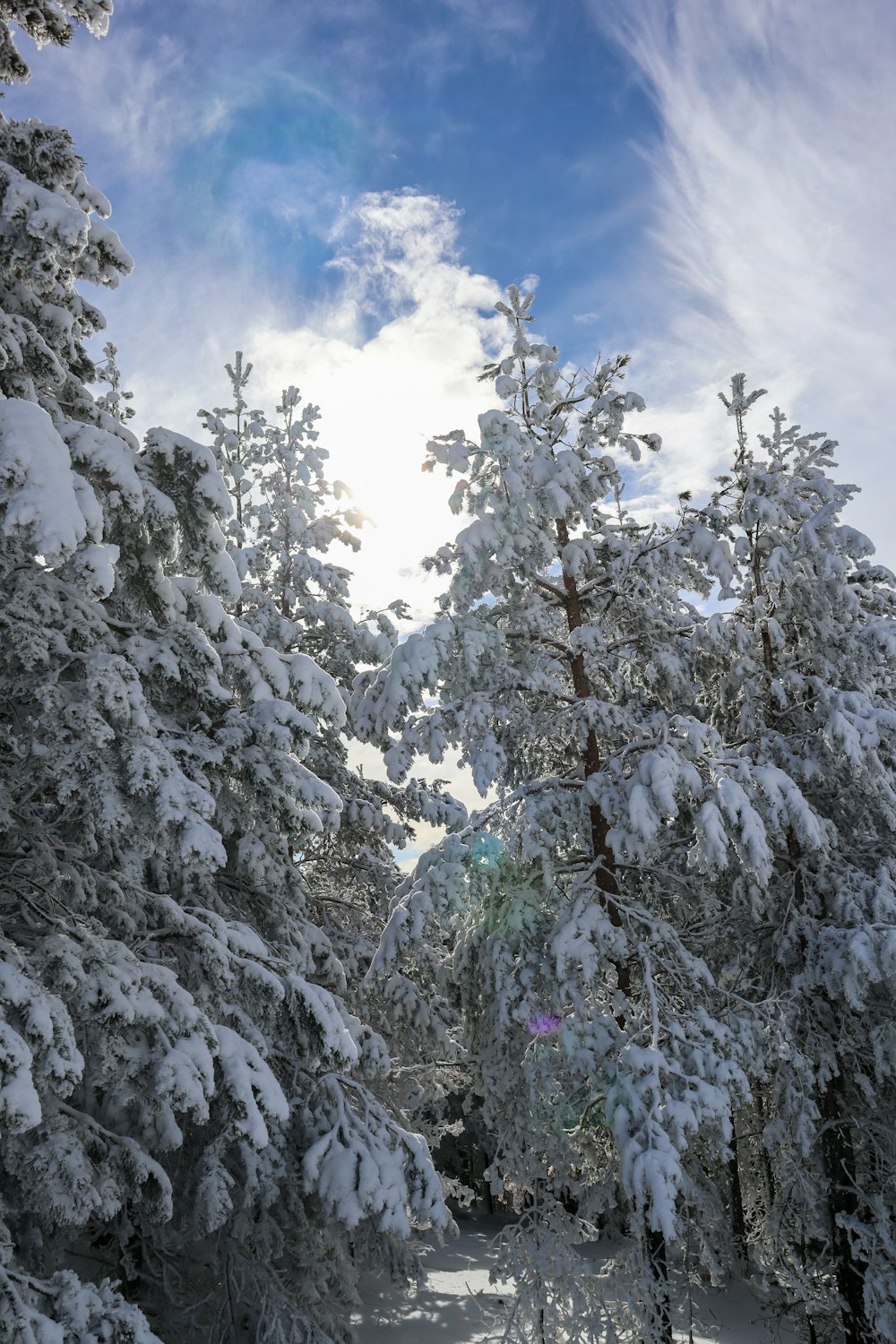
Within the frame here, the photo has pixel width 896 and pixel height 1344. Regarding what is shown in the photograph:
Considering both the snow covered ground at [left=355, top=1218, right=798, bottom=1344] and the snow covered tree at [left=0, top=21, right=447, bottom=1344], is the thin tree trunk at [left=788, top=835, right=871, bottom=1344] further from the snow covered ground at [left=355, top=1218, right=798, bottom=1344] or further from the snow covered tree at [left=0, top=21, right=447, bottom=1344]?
the snow covered tree at [left=0, top=21, right=447, bottom=1344]

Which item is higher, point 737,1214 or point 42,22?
point 42,22

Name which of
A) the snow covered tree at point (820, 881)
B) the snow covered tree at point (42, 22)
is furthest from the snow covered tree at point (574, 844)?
the snow covered tree at point (42, 22)

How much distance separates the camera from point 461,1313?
53.6ft

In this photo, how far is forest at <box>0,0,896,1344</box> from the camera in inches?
175

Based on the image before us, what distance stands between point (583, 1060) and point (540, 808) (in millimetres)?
2465

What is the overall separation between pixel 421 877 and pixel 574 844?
2964mm

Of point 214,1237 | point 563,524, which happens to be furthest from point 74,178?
point 214,1237

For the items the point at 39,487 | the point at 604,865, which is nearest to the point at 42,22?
the point at 39,487

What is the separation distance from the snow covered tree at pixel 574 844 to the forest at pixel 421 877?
0.17 ft

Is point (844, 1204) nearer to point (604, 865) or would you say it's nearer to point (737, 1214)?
point (604, 865)

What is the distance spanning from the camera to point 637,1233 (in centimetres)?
766

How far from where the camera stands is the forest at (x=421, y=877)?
4449mm

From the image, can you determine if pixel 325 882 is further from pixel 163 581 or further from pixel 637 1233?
pixel 163 581

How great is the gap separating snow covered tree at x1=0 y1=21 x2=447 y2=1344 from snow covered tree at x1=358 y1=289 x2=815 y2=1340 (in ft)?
6.13
